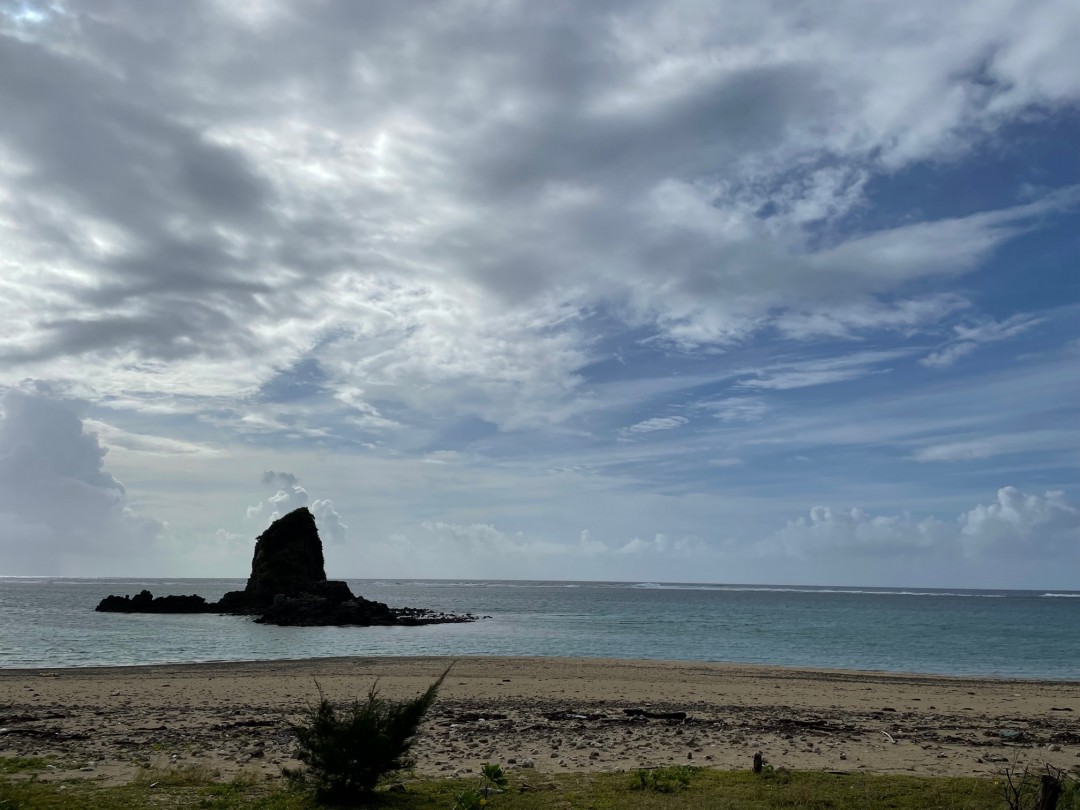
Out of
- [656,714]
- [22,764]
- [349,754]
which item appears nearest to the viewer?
[349,754]

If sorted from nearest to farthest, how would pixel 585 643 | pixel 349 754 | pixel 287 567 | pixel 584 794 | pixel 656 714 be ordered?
pixel 349 754, pixel 584 794, pixel 656 714, pixel 585 643, pixel 287 567

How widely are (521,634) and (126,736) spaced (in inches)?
2077

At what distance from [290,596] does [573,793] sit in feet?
318

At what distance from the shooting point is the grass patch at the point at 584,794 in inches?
427

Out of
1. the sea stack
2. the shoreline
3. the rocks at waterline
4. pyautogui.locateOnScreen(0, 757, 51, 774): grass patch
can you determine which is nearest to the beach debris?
pyautogui.locateOnScreen(0, 757, 51, 774): grass patch

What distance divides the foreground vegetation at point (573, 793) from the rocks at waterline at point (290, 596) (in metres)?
75.3

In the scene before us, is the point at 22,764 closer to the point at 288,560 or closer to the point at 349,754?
the point at 349,754

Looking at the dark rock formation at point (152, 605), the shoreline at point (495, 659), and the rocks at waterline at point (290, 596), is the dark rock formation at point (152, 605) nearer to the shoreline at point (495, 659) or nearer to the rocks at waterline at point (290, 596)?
the rocks at waterline at point (290, 596)

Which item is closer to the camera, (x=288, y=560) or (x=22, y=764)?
(x=22, y=764)

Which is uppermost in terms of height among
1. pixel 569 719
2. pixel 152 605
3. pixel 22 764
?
pixel 22 764

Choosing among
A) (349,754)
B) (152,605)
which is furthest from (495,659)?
(152,605)

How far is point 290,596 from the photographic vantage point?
101 metres

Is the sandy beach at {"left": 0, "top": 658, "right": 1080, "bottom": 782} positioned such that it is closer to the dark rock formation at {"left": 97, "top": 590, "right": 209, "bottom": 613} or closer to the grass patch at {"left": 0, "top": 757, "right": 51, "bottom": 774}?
the grass patch at {"left": 0, "top": 757, "right": 51, "bottom": 774}

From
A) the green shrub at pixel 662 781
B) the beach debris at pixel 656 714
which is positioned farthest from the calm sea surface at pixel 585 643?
the green shrub at pixel 662 781
